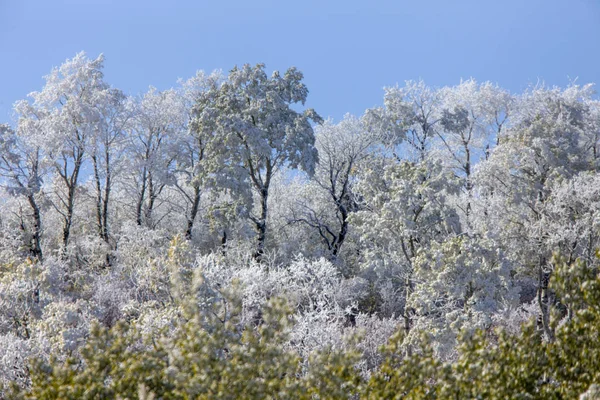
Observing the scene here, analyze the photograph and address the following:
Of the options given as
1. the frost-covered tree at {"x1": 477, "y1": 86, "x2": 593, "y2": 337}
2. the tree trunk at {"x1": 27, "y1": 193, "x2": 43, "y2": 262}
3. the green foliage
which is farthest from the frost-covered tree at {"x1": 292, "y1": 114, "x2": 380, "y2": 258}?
the green foliage

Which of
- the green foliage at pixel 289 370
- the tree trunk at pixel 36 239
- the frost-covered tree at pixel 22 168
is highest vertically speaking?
the frost-covered tree at pixel 22 168

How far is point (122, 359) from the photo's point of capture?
11.7 meters

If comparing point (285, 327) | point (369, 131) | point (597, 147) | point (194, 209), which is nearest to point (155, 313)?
point (285, 327)

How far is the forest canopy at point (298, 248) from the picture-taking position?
1117cm

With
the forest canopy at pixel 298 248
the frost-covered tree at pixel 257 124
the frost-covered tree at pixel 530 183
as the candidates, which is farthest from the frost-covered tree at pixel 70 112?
the frost-covered tree at pixel 530 183

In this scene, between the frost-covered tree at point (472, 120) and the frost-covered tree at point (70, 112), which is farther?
the frost-covered tree at point (472, 120)

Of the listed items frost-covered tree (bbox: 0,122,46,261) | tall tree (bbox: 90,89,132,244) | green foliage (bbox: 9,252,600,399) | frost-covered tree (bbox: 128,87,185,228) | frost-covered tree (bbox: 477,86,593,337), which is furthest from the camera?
frost-covered tree (bbox: 128,87,185,228)

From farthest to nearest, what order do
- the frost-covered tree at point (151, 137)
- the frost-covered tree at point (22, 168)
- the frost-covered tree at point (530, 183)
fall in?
the frost-covered tree at point (151, 137) → the frost-covered tree at point (22, 168) → the frost-covered tree at point (530, 183)

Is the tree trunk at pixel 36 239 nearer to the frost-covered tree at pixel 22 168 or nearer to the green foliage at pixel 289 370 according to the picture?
the frost-covered tree at pixel 22 168

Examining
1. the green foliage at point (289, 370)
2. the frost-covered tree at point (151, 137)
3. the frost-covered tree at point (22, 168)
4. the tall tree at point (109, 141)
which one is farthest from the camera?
the frost-covered tree at point (151, 137)

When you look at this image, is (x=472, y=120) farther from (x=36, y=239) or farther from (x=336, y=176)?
(x=36, y=239)

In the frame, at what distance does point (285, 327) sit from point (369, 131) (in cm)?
2837

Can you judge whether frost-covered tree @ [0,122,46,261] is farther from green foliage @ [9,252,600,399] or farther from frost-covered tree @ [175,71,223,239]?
green foliage @ [9,252,600,399]

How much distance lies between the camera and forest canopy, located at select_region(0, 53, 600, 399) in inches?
440
